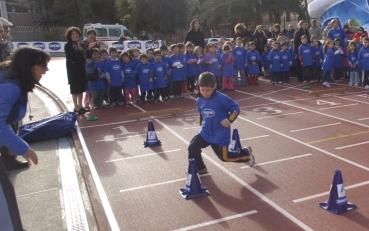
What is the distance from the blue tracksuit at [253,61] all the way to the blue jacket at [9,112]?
1269cm

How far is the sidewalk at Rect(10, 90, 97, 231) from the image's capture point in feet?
17.9

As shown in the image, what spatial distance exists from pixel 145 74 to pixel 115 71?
964mm

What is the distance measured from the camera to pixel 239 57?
52.1 ft

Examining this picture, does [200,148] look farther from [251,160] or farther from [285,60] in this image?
[285,60]

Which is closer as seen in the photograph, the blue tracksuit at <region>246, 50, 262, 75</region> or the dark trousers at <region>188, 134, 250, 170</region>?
the dark trousers at <region>188, 134, 250, 170</region>

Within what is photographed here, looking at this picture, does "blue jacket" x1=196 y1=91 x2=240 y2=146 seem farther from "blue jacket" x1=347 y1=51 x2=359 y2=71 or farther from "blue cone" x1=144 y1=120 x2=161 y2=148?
"blue jacket" x1=347 y1=51 x2=359 y2=71

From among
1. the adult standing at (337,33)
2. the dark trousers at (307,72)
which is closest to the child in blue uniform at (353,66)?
the adult standing at (337,33)

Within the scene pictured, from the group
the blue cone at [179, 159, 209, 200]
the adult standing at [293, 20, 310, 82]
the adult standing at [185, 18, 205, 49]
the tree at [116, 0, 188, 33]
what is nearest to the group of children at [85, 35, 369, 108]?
the adult standing at [293, 20, 310, 82]

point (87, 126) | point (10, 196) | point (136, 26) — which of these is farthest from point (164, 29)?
point (10, 196)

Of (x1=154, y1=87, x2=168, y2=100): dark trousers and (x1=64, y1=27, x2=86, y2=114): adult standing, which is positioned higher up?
(x1=64, y1=27, x2=86, y2=114): adult standing

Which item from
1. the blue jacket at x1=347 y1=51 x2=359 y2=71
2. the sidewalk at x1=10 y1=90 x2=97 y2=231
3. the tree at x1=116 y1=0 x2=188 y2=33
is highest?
the tree at x1=116 y1=0 x2=188 y2=33

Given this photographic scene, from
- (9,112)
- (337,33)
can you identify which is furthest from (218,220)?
(337,33)

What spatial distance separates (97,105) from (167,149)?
5.22 m

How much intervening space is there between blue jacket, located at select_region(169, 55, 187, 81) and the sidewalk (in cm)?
606
